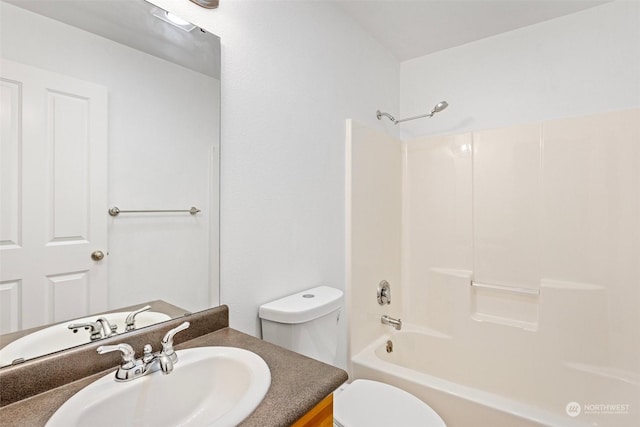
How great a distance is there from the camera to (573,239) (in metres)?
1.83

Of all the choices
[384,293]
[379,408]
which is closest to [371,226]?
[384,293]

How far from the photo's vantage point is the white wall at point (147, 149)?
0.78m

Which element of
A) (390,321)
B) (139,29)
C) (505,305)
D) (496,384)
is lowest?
(496,384)

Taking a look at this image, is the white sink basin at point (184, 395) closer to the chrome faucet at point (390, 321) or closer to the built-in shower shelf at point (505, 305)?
the chrome faucet at point (390, 321)

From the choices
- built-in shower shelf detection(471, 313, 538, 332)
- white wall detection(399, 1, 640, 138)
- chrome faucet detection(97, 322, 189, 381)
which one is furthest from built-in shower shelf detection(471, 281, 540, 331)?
chrome faucet detection(97, 322, 189, 381)

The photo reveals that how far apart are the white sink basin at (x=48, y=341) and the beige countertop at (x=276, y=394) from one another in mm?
58

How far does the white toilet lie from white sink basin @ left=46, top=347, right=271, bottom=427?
0.32m

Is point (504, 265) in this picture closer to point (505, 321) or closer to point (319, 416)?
point (505, 321)

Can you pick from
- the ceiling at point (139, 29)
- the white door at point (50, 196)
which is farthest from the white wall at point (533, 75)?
the white door at point (50, 196)

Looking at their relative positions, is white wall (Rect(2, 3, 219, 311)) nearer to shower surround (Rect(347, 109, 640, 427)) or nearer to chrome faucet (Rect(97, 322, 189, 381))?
chrome faucet (Rect(97, 322, 189, 381))

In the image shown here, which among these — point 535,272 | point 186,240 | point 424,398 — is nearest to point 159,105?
point 186,240

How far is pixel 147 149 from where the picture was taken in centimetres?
96

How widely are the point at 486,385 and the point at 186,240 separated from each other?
6.51ft

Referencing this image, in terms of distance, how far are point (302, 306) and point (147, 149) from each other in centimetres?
80
